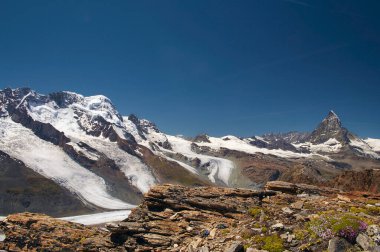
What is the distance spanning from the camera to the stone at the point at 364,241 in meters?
24.6

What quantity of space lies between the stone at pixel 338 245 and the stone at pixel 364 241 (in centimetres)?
57

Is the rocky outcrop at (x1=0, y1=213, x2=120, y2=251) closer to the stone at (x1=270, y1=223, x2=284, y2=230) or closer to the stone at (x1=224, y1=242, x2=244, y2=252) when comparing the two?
the stone at (x1=224, y1=242, x2=244, y2=252)

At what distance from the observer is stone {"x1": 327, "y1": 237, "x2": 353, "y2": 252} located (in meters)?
25.1

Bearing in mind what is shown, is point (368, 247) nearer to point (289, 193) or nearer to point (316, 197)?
point (316, 197)

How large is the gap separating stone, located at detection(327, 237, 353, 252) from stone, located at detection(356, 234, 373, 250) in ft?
1.85

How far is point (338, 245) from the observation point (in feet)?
83.1

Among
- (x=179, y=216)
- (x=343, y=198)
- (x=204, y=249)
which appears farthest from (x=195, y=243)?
(x=343, y=198)

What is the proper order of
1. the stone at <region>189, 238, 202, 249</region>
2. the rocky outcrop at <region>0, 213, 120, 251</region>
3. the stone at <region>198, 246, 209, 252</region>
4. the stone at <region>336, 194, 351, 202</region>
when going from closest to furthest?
the stone at <region>198, 246, 209, 252</region> → the stone at <region>189, 238, 202, 249</region> → the stone at <region>336, 194, 351, 202</region> → the rocky outcrop at <region>0, 213, 120, 251</region>

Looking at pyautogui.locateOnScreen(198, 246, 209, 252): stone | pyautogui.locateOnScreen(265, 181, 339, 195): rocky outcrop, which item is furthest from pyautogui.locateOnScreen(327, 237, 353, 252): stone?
pyautogui.locateOnScreen(265, 181, 339, 195): rocky outcrop

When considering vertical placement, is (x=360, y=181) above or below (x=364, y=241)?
above

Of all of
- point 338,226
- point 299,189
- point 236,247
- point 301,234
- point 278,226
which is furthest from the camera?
point 299,189

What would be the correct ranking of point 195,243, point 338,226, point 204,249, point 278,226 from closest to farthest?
point 338,226 < point 278,226 < point 204,249 < point 195,243

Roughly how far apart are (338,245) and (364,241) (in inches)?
56.4

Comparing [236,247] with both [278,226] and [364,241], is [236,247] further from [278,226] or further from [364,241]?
[364,241]
